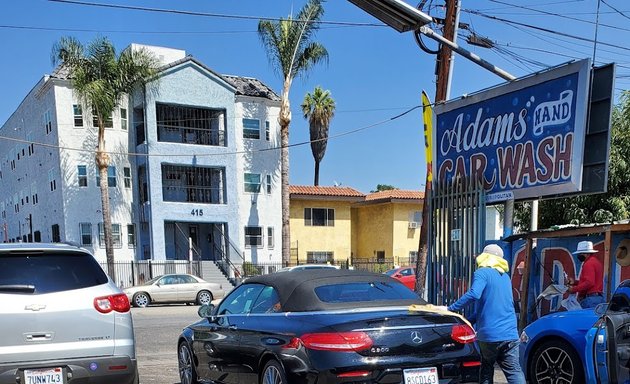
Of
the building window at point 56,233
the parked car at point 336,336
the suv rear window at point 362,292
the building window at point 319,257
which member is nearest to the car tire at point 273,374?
the parked car at point 336,336

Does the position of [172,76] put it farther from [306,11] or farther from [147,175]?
[306,11]

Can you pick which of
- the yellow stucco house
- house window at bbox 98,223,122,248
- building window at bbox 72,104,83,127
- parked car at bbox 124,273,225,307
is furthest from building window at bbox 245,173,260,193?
parked car at bbox 124,273,225,307

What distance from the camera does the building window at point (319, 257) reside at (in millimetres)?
37375

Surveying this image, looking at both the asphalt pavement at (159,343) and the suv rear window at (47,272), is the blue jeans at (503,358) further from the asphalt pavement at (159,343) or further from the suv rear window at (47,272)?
the suv rear window at (47,272)

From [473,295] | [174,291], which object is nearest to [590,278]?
[473,295]

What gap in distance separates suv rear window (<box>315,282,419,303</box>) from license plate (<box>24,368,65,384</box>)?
234 centimetres

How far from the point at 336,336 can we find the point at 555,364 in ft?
9.67

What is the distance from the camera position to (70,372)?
5227 millimetres

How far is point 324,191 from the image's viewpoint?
123 feet

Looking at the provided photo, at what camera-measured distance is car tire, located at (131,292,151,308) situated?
853 inches

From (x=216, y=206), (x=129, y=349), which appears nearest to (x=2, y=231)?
(x=216, y=206)

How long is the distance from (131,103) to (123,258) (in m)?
8.18

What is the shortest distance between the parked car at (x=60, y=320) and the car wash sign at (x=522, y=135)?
7047 mm

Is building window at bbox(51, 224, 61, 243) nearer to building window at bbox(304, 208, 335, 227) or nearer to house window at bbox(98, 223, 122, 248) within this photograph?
house window at bbox(98, 223, 122, 248)
